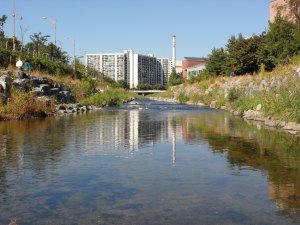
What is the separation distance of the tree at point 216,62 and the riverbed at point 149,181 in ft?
170

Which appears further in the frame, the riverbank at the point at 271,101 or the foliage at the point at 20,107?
the foliage at the point at 20,107

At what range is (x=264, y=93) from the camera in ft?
93.8

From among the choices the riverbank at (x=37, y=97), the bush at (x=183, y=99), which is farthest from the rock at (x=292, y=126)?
the bush at (x=183, y=99)

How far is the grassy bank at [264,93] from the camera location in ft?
68.2

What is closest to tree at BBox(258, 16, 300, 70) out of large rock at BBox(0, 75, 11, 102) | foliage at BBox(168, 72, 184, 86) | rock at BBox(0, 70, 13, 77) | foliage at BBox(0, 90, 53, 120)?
foliage at BBox(0, 90, 53, 120)

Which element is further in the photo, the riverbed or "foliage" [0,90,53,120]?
"foliage" [0,90,53,120]

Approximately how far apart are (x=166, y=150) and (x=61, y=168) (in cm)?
426

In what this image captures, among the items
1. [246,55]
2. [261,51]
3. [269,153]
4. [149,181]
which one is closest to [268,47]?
[261,51]

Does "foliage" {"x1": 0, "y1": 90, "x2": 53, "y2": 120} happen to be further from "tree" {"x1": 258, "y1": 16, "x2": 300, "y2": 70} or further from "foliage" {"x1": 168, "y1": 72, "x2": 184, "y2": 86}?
"foliage" {"x1": 168, "y1": 72, "x2": 184, "y2": 86}

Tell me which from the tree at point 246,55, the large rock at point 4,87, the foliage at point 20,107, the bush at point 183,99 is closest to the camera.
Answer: the foliage at point 20,107

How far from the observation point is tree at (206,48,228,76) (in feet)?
218

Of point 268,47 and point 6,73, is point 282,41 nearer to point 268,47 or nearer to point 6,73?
point 268,47

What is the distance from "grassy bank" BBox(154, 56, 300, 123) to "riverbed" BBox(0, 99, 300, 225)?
535cm

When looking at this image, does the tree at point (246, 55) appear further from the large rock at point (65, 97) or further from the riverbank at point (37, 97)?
the large rock at point (65, 97)
